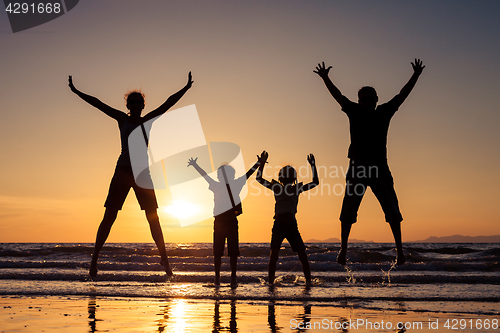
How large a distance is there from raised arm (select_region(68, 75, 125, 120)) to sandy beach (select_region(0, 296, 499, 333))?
275 centimetres

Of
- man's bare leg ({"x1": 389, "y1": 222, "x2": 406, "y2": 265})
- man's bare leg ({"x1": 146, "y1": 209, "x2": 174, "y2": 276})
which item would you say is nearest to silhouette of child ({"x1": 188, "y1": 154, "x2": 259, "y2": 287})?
man's bare leg ({"x1": 146, "y1": 209, "x2": 174, "y2": 276})

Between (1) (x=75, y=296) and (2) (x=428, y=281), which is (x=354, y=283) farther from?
(1) (x=75, y=296)

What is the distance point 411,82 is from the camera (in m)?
5.36

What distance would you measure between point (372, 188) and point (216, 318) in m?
2.55

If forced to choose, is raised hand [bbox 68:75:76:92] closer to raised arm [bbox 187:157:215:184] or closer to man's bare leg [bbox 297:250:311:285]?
raised arm [bbox 187:157:215:184]

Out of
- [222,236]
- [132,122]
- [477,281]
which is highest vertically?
[132,122]

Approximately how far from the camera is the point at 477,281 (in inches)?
400

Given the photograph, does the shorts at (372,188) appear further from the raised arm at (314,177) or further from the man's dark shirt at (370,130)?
the raised arm at (314,177)

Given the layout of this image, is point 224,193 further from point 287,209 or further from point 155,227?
point 155,227

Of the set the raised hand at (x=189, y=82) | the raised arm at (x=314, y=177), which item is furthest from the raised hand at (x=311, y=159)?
the raised hand at (x=189, y=82)

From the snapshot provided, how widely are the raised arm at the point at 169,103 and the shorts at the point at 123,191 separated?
806mm

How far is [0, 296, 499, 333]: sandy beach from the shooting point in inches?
185

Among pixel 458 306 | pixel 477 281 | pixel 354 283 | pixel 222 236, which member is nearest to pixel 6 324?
pixel 222 236

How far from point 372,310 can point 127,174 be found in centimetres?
393
